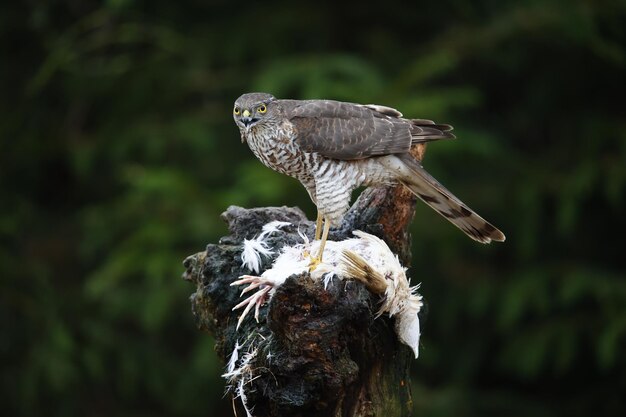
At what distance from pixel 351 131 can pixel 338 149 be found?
0.13m

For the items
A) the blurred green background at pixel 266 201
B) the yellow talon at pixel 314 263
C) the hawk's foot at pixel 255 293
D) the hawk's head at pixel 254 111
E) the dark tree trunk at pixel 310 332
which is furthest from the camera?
the blurred green background at pixel 266 201

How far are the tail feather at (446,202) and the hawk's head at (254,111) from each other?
636 millimetres

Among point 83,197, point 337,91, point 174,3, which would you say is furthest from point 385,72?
point 83,197

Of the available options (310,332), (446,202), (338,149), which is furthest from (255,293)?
(446,202)

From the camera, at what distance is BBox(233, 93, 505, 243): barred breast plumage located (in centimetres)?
433

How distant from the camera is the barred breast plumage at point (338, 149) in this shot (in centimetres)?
433

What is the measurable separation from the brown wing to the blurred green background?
294cm

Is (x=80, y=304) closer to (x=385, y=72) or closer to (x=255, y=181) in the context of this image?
(x=255, y=181)

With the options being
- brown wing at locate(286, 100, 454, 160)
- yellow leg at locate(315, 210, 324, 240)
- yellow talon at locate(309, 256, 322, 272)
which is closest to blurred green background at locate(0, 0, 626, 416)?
brown wing at locate(286, 100, 454, 160)

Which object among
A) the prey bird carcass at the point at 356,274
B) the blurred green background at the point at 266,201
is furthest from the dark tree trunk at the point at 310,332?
the blurred green background at the point at 266,201

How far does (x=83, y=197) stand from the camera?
9406 millimetres

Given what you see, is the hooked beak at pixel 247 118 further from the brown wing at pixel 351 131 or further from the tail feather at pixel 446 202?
the tail feather at pixel 446 202

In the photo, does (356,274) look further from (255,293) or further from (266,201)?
(266,201)

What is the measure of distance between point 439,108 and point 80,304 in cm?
366
